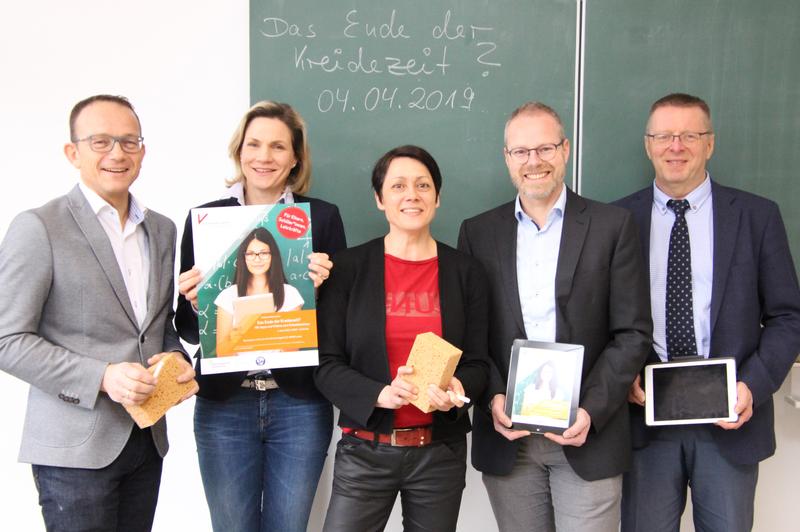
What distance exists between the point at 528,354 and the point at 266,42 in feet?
5.71

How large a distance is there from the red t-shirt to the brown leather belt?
0.02 metres

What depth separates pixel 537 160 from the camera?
2.28 metres

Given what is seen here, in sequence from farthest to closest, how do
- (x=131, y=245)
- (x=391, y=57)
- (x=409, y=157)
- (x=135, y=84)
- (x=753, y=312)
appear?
(x=135, y=84) → (x=391, y=57) → (x=753, y=312) → (x=409, y=157) → (x=131, y=245)

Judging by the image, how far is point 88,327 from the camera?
193cm

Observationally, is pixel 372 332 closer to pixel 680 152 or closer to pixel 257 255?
pixel 257 255

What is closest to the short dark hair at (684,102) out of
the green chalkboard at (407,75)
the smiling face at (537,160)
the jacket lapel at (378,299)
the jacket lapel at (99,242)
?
the green chalkboard at (407,75)

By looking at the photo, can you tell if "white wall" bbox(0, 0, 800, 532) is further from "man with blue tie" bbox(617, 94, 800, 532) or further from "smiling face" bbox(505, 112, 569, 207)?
"man with blue tie" bbox(617, 94, 800, 532)

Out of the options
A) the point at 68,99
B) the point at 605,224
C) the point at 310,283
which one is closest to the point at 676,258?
the point at 605,224

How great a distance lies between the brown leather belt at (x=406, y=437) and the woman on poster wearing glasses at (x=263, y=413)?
1.15ft

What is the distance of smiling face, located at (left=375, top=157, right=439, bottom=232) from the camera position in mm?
2160

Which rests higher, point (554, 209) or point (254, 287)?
point (554, 209)

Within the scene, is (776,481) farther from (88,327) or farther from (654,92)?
(88,327)

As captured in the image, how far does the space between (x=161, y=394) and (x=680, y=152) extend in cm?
200

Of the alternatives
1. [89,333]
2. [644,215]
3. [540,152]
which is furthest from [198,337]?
[644,215]
